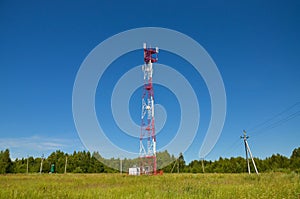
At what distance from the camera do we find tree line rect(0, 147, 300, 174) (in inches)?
2004

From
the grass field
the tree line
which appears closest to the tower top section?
the grass field

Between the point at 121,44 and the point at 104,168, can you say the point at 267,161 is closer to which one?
the point at 104,168

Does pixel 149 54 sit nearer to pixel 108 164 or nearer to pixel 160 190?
pixel 160 190

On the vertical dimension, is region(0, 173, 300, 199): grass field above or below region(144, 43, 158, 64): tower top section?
below

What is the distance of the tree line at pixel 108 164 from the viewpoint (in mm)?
50894

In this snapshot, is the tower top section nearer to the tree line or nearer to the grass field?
the grass field

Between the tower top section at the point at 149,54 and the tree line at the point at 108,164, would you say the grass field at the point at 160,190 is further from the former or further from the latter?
the tree line at the point at 108,164

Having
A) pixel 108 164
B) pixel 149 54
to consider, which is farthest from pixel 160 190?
pixel 108 164

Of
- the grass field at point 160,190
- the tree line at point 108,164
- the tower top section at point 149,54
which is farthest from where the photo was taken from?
the tree line at point 108,164

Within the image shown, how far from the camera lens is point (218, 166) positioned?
182 ft

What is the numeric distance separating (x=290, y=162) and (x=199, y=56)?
42.5 meters

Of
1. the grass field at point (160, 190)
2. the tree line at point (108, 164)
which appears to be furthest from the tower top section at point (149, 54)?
the tree line at point (108, 164)

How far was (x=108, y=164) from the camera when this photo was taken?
61.0 m

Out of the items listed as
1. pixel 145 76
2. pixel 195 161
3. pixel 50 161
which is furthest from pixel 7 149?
pixel 145 76
